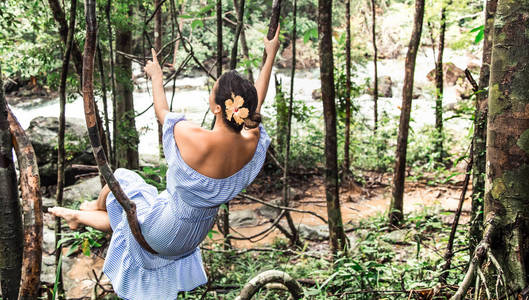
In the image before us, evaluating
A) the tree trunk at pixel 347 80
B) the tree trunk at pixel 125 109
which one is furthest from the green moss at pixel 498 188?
the tree trunk at pixel 347 80

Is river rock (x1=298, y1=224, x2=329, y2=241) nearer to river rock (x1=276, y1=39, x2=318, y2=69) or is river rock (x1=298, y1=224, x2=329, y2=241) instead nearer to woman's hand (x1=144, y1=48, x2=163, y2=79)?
woman's hand (x1=144, y1=48, x2=163, y2=79)

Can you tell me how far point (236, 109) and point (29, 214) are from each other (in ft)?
2.96

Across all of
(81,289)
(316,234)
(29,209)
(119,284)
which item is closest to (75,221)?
(119,284)

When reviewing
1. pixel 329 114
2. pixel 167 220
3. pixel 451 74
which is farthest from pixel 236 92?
pixel 451 74

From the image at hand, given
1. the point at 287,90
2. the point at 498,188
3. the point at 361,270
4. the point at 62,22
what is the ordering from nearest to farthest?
1. the point at 498,188
2. the point at 361,270
3. the point at 62,22
4. the point at 287,90

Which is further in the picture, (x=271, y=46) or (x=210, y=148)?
(x=271, y=46)

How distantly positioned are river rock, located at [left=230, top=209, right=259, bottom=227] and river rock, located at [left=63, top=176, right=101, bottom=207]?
2.41 m

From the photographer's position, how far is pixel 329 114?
3.66 metres

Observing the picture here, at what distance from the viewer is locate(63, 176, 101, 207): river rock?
7.45m

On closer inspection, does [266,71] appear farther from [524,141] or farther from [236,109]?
[524,141]

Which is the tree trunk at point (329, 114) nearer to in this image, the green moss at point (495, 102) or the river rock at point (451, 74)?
the green moss at point (495, 102)

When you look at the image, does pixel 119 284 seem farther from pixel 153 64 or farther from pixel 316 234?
pixel 316 234

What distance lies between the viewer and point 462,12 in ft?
29.3

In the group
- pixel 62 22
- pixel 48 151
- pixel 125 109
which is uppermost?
pixel 62 22
